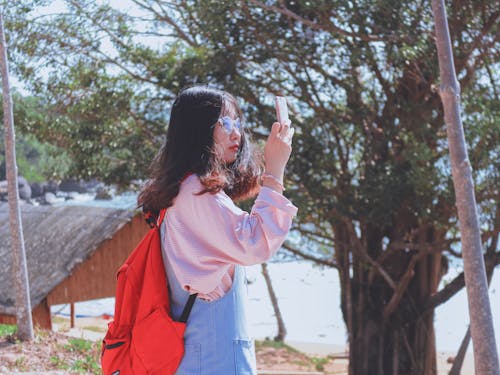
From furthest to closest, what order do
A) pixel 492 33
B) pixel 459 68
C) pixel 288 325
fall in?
pixel 288 325 → pixel 459 68 → pixel 492 33

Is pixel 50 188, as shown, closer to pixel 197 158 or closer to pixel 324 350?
pixel 324 350

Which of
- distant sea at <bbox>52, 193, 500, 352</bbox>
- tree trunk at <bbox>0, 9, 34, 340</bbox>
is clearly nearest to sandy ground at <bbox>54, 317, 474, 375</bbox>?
distant sea at <bbox>52, 193, 500, 352</bbox>

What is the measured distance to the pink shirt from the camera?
1.91 m

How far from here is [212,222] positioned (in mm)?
1945

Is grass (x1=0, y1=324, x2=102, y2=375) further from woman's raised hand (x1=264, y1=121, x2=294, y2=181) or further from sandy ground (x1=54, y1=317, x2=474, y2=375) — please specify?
sandy ground (x1=54, y1=317, x2=474, y2=375)

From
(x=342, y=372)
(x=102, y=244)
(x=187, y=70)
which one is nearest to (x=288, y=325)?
(x=342, y=372)

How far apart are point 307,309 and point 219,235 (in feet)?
83.8

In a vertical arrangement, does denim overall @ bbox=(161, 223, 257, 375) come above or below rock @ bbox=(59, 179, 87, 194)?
below

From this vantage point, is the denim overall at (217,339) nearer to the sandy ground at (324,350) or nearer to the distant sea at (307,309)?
the sandy ground at (324,350)

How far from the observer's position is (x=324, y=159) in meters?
9.73

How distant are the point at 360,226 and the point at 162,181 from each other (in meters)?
9.21

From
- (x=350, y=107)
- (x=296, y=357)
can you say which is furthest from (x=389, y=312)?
(x=296, y=357)

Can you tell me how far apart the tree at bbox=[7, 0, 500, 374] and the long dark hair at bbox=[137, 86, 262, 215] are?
603 centimetres

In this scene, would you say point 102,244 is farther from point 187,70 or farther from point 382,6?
point 382,6
